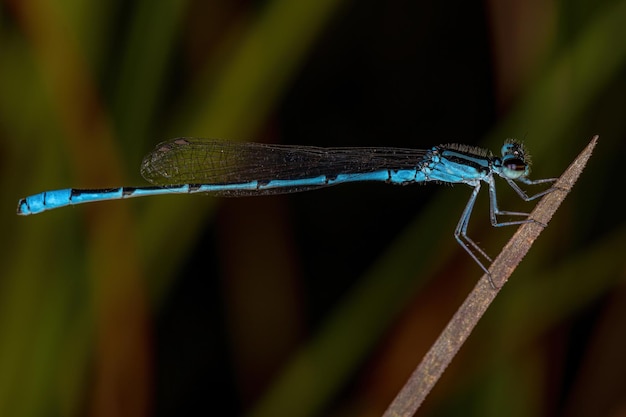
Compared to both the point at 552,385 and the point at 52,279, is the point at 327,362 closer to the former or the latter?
the point at 552,385

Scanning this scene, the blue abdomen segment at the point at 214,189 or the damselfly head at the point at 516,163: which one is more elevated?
the blue abdomen segment at the point at 214,189

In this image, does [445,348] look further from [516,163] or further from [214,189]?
[214,189]

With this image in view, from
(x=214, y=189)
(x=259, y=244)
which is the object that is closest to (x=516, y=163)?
(x=259, y=244)

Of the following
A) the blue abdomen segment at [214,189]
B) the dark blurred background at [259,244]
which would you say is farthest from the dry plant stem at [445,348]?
the blue abdomen segment at [214,189]

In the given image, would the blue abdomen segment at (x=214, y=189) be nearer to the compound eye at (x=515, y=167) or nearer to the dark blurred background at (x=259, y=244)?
the dark blurred background at (x=259, y=244)

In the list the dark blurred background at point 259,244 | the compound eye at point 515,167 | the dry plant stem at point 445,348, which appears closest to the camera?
the dry plant stem at point 445,348

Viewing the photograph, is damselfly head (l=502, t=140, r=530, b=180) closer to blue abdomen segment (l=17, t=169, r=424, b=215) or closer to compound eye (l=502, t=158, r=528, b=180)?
compound eye (l=502, t=158, r=528, b=180)
